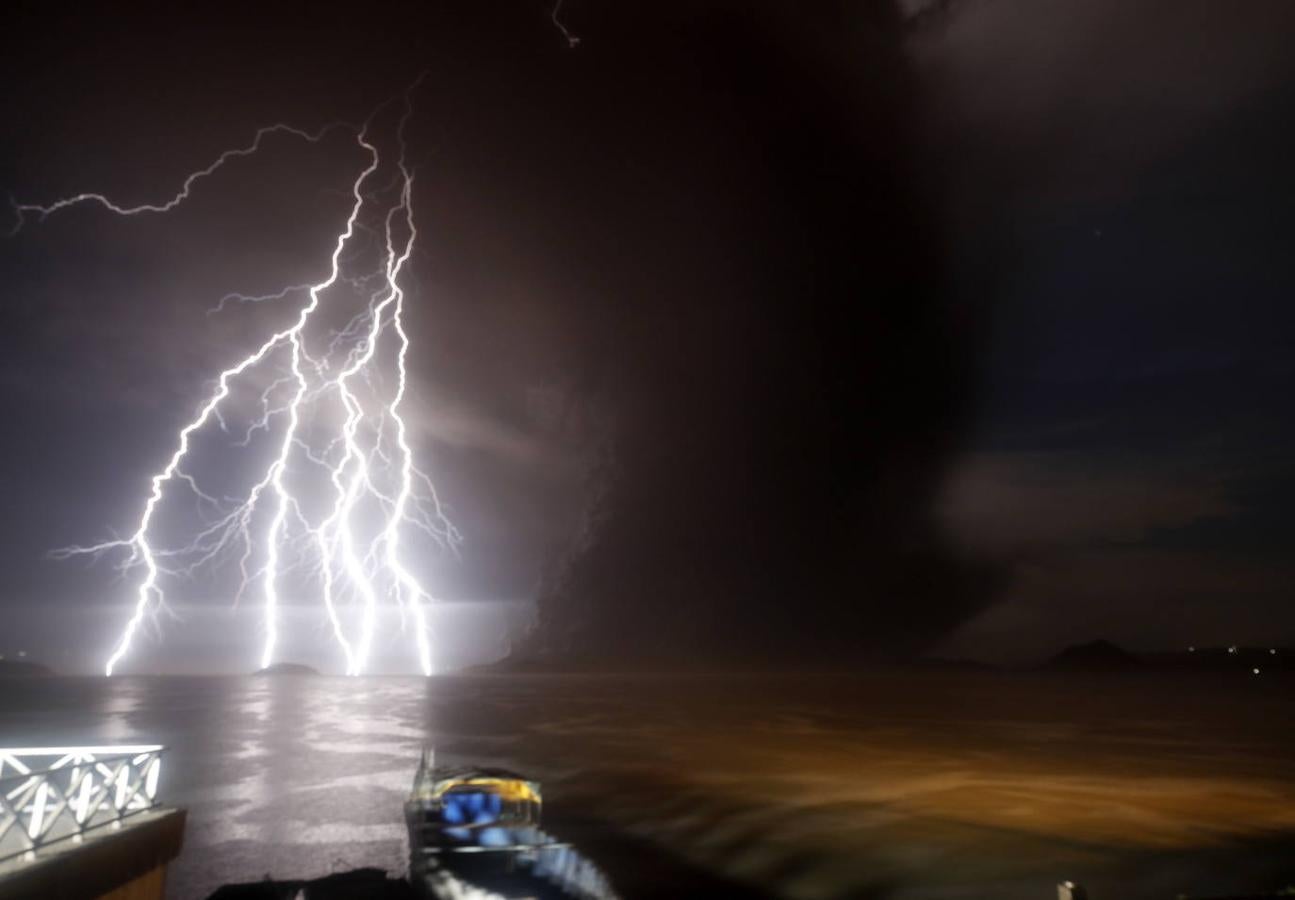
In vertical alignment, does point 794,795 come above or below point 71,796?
below

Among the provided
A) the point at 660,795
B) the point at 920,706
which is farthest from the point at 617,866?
the point at 920,706

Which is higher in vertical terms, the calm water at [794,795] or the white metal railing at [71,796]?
the white metal railing at [71,796]

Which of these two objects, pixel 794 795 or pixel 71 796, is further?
pixel 794 795

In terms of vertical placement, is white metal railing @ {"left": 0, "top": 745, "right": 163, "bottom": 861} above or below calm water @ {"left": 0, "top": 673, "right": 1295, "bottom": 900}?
above

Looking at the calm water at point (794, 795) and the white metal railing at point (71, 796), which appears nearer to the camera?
the white metal railing at point (71, 796)

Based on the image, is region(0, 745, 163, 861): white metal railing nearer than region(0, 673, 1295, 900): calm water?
Yes
